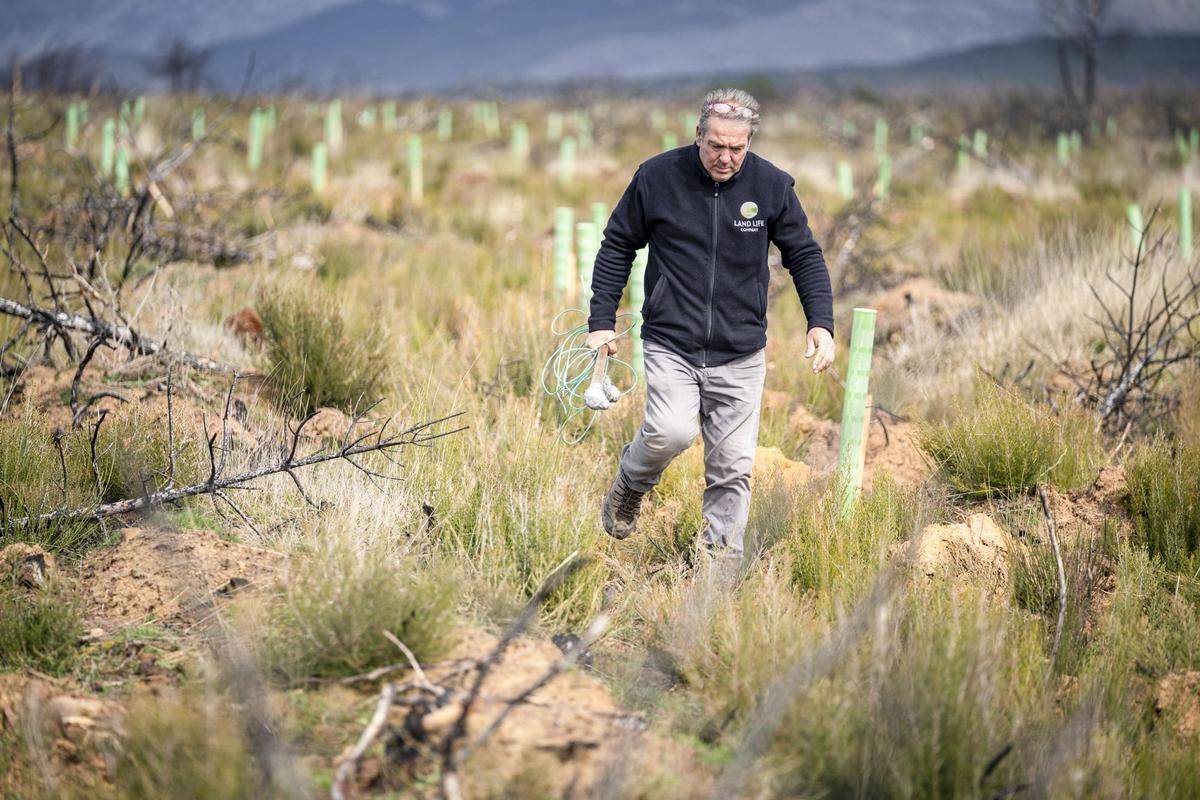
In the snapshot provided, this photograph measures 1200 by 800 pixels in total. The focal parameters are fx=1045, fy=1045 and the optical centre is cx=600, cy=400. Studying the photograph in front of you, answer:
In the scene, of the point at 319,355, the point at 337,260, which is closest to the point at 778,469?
the point at 319,355

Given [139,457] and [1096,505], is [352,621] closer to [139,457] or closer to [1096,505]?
[139,457]

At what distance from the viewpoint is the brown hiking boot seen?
4.32 metres

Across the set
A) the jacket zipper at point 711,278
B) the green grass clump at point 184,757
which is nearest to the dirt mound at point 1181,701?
the jacket zipper at point 711,278

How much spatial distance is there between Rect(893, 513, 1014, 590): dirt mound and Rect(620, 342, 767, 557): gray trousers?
0.69 m

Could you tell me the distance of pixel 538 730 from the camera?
2.84 m

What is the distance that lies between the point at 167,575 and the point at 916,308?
236 inches

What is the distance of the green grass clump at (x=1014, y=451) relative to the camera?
4.91 meters

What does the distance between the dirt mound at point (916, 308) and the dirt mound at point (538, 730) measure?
530 centimetres

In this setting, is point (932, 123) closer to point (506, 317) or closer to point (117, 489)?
point (506, 317)

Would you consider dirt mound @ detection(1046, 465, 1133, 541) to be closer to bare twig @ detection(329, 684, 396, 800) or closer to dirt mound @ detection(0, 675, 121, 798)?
bare twig @ detection(329, 684, 396, 800)

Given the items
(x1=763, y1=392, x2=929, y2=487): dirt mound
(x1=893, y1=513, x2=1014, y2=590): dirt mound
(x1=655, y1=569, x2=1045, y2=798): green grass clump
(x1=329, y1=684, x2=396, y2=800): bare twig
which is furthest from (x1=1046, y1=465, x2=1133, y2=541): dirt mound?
(x1=329, y1=684, x2=396, y2=800): bare twig

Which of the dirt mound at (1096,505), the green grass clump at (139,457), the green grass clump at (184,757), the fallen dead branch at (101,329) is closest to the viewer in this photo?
the green grass clump at (184,757)

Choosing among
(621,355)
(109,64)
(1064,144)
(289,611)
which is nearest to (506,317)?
(621,355)

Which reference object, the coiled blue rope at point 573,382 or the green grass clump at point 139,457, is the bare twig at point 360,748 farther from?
the coiled blue rope at point 573,382
